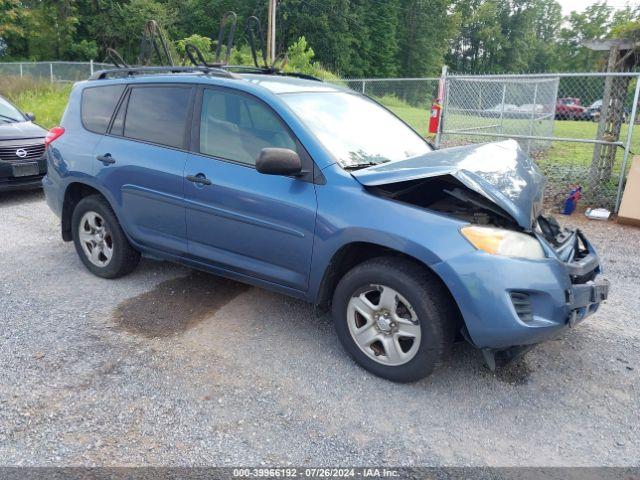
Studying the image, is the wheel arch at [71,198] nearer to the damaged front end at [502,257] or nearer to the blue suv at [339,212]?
the blue suv at [339,212]

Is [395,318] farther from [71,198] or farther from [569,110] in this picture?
[569,110]

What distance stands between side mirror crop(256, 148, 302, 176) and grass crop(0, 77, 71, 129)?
14.1 m

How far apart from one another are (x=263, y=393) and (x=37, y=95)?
17929 mm

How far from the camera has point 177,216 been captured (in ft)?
13.0

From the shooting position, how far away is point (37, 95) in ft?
57.4

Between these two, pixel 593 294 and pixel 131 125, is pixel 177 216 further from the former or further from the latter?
pixel 593 294

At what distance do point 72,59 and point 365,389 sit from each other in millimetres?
40078

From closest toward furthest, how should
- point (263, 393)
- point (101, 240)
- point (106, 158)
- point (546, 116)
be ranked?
point (263, 393) → point (106, 158) → point (101, 240) → point (546, 116)

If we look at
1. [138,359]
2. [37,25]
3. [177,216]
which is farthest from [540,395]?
[37,25]

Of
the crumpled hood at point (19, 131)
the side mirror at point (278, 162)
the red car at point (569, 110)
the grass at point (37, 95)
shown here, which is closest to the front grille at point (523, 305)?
the side mirror at point (278, 162)

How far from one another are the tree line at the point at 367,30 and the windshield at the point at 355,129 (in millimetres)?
6071

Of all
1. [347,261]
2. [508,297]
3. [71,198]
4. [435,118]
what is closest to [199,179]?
[347,261]

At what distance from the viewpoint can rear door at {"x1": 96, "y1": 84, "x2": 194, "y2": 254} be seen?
397 centimetres

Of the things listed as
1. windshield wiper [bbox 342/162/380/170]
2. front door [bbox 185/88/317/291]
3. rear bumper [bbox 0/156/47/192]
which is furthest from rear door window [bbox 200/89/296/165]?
rear bumper [bbox 0/156/47/192]
